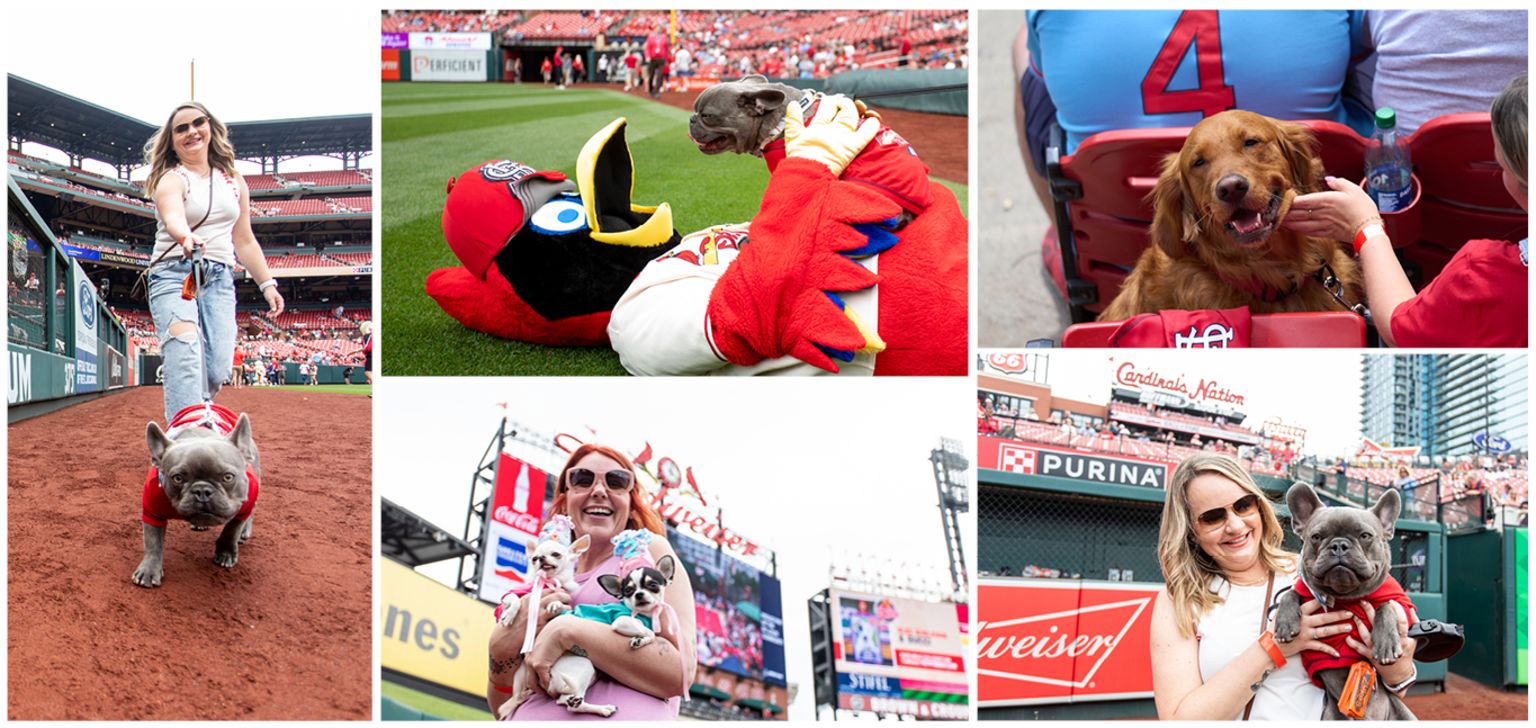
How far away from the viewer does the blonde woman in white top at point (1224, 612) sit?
9.00ft

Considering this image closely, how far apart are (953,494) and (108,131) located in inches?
98.9

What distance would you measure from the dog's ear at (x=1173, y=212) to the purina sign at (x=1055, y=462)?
0.68 meters

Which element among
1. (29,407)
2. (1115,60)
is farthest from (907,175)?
(29,407)

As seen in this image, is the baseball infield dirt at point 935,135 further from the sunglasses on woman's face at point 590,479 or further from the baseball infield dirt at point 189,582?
the baseball infield dirt at point 189,582

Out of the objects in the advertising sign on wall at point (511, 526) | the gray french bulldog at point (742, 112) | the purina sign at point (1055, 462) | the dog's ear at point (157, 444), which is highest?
the gray french bulldog at point (742, 112)

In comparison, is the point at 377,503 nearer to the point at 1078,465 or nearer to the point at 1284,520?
the point at 1078,465

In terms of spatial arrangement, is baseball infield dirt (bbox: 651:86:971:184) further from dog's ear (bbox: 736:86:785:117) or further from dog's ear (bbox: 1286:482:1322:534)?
dog's ear (bbox: 1286:482:1322:534)

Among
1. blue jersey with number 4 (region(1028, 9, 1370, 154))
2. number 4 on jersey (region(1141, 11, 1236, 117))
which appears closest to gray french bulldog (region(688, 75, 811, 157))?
blue jersey with number 4 (region(1028, 9, 1370, 154))

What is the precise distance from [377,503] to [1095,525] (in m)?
1.99

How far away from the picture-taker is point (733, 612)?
328 cm

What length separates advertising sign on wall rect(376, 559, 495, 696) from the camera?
3.10 metres

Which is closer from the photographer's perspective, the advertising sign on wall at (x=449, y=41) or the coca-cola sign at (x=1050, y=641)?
the coca-cola sign at (x=1050, y=641)

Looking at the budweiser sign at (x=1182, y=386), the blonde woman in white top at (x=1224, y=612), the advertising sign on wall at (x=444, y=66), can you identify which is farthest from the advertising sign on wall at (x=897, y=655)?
the advertising sign on wall at (x=444, y=66)

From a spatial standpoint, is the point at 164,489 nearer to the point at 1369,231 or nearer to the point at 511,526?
the point at 511,526
